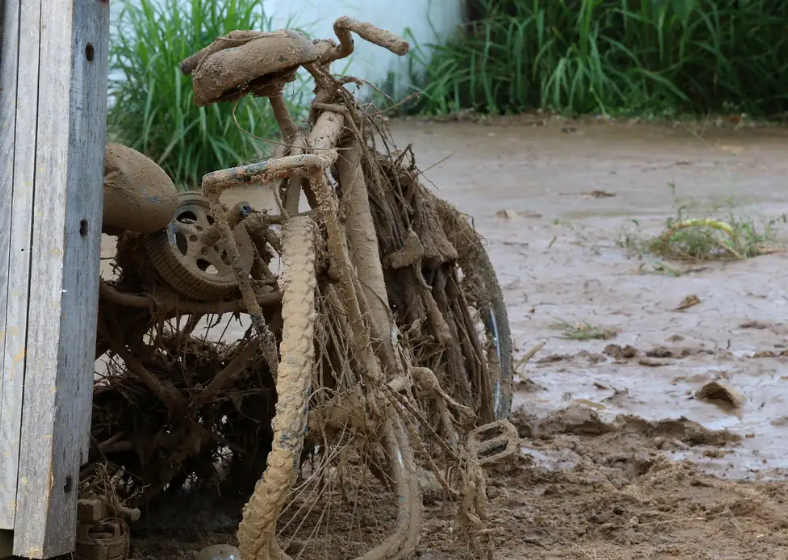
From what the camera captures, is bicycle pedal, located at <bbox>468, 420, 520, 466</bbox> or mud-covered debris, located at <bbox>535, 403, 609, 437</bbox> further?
mud-covered debris, located at <bbox>535, 403, 609, 437</bbox>

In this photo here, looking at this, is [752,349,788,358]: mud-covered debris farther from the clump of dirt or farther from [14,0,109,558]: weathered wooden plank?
[14,0,109,558]: weathered wooden plank

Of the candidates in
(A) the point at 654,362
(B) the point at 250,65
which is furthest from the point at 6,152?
(A) the point at 654,362

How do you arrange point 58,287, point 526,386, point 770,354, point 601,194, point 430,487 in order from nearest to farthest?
point 58,287
point 430,487
point 526,386
point 770,354
point 601,194

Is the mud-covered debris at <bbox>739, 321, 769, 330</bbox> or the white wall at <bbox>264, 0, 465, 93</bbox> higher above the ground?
the white wall at <bbox>264, 0, 465, 93</bbox>

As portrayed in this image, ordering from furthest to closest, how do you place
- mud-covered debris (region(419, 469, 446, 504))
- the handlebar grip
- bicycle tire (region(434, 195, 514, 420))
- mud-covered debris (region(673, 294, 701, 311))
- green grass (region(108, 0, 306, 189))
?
green grass (region(108, 0, 306, 189)) → mud-covered debris (region(673, 294, 701, 311)) → bicycle tire (region(434, 195, 514, 420)) → mud-covered debris (region(419, 469, 446, 504)) → the handlebar grip

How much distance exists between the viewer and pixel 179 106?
782 centimetres

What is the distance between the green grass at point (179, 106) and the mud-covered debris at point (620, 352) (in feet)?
12.0

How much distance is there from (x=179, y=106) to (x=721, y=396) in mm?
4800

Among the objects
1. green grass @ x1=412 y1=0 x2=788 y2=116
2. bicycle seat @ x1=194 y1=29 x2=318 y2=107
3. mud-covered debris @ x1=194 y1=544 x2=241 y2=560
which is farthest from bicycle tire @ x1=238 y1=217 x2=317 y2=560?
green grass @ x1=412 y1=0 x2=788 y2=116

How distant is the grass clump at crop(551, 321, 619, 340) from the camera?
513 cm

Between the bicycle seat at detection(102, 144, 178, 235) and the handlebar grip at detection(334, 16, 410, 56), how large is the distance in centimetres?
64

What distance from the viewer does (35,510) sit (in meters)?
2.46

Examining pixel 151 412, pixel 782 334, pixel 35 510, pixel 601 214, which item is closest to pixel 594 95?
pixel 601 214

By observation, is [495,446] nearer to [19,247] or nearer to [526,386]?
[19,247]
